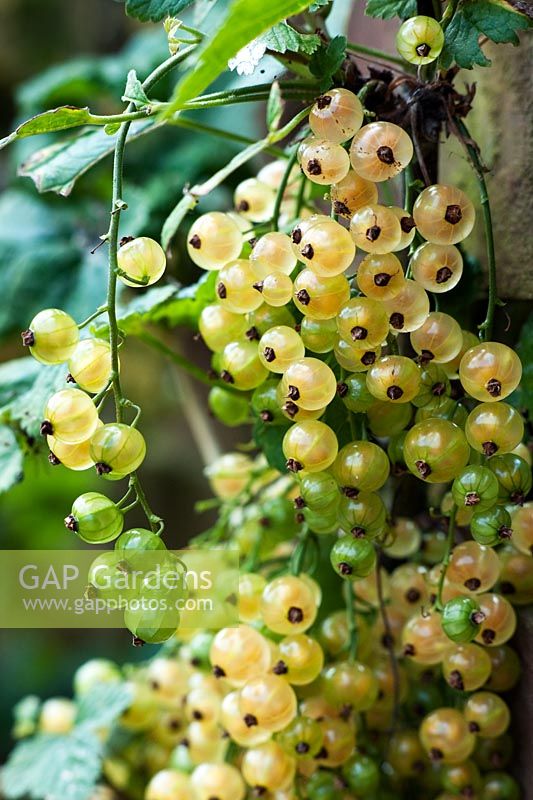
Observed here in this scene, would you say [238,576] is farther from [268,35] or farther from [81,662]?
[81,662]

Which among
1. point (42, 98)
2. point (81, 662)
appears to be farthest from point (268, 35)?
point (81, 662)

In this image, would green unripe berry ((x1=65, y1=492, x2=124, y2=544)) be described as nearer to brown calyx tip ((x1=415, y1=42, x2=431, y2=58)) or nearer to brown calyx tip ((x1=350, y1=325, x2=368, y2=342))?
brown calyx tip ((x1=350, y1=325, x2=368, y2=342))

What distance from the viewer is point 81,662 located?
1441 millimetres

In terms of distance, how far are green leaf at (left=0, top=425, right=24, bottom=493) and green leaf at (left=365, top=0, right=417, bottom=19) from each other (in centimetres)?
31

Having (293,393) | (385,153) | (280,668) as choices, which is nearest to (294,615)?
(280,668)

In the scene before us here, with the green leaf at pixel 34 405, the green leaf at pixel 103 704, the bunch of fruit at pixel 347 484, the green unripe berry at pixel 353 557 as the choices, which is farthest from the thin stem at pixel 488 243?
the green leaf at pixel 103 704

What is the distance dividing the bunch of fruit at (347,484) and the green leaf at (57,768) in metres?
0.07

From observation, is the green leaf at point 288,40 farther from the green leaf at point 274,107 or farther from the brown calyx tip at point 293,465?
the brown calyx tip at point 293,465

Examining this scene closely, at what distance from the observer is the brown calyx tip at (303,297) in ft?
1.27

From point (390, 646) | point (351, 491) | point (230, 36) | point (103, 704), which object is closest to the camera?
point (230, 36)

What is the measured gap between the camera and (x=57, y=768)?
0.60 m

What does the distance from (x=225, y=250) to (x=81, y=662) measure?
117cm

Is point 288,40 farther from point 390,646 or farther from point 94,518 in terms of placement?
point 390,646

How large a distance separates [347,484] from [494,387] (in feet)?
0.26
